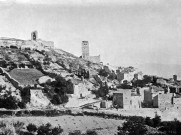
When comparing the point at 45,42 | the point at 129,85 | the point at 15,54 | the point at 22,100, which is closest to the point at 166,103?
the point at 129,85

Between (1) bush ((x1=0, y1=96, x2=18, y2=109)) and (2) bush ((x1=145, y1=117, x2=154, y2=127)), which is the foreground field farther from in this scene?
(1) bush ((x1=0, y1=96, x2=18, y2=109))

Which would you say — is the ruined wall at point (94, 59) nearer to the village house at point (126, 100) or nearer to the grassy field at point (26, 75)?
the grassy field at point (26, 75)

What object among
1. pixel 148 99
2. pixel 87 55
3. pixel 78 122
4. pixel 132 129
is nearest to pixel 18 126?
pixel 78 122

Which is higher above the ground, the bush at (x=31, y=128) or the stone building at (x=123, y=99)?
the stone building at (x=123, y=99)

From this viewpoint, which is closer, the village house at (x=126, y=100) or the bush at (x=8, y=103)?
the bush at (x=8, y=103)

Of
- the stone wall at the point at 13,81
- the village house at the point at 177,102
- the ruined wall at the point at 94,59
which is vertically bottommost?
the village house at the point at 177,102

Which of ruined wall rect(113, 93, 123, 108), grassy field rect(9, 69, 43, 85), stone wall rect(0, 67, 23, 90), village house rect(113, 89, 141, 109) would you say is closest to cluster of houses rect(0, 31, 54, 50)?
grassy field rect(9, 69, 43, 85)

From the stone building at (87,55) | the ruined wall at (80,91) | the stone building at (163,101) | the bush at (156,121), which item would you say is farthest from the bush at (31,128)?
the stone building at (87,55)
